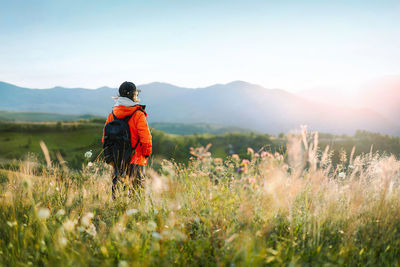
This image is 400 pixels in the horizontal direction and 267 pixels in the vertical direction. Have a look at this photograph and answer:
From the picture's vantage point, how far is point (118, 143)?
180 inches

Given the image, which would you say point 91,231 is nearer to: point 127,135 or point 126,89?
point 127,135

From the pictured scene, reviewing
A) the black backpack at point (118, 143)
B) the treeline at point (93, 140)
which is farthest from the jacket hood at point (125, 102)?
the treeline at point (93, 140)

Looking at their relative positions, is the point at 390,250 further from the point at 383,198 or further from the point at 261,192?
the point at 261,192

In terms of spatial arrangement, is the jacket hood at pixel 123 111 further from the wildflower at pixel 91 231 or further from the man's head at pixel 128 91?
the wildflower at pixel 91 231

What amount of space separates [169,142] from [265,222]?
Result: 77.5 feet

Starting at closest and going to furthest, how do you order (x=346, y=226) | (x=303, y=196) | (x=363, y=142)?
(x=346, y=226)
(x=303, y=196)
(x=363, y=142)

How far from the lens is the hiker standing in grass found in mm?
4520

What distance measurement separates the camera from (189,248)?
2385mm

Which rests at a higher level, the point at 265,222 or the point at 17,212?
the point at 265,222

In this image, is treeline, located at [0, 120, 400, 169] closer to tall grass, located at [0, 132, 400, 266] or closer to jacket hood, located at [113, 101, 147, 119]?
jacket hood, located at [113, 101, 147, 119]

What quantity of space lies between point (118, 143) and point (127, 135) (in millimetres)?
227

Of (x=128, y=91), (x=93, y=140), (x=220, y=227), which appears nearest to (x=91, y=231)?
(x=220, y=227)

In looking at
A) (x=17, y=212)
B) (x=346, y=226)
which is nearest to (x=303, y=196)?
(x=346, y=226)

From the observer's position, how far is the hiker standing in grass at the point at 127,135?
4.52 metres
